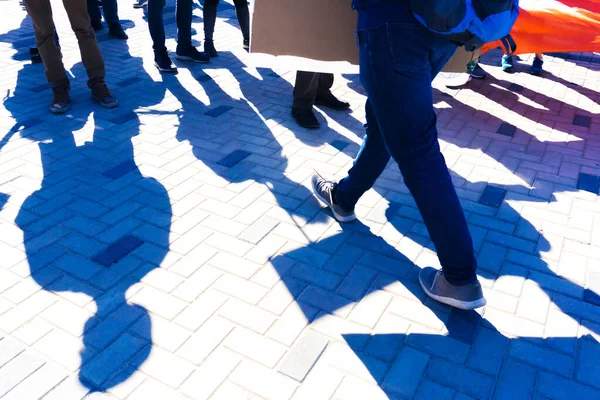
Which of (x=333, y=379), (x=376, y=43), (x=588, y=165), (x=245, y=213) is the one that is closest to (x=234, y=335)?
(x=333, y=379)

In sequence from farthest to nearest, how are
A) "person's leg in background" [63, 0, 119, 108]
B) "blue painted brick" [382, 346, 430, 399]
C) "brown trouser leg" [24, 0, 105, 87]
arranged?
"person's leg in background" [63, 0, 119, 108], "brown trouser leg" [24, 0, 105, 87], "blue painted brick" [382, 346, 430, 399]

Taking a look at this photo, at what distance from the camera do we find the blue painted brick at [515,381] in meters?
2.08

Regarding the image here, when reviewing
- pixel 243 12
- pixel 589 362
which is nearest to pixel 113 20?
pixel 243 12

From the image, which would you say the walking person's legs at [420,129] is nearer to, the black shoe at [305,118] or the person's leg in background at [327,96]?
the black shoe at [305,118]

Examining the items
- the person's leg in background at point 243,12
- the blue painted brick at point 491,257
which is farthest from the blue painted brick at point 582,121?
the person's leg in background at point 243,12

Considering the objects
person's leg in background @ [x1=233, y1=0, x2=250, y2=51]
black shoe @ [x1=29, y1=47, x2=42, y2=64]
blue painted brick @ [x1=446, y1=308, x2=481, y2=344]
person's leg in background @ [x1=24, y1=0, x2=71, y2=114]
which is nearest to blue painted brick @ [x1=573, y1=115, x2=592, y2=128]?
blue painted brick @ [x1=446, y1=308, x2=481, y2=344]

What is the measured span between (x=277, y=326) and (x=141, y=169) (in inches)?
70.5

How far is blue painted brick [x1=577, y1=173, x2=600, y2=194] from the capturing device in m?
3.61

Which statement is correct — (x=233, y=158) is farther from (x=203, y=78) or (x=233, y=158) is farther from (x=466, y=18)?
(x=466, y=18)

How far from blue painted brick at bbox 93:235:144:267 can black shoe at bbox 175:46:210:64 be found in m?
3.45

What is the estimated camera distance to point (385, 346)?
2295 mm

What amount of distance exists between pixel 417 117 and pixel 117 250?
1.74m

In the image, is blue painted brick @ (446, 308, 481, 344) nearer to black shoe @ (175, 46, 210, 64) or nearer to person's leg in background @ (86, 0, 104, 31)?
black shoe @ (175, 46, 210, 64)

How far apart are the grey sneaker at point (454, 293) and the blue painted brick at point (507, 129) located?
91.2 inches
